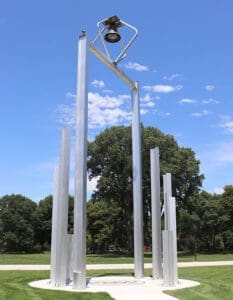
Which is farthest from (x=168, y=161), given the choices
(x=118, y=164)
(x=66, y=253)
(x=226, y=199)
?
(x=66, y=253)

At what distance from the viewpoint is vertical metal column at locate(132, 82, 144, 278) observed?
15.2 metres

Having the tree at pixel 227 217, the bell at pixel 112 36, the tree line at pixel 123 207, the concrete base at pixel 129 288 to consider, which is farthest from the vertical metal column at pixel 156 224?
the tree at pixel 227 217

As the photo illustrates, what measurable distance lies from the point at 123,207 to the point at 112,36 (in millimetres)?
35876

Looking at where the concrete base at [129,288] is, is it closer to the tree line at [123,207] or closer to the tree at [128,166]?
the tree line at [123,207]

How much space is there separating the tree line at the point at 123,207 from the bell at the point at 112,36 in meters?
29.9

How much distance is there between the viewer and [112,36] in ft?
47.5

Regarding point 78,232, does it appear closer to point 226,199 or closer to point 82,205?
point 82,205

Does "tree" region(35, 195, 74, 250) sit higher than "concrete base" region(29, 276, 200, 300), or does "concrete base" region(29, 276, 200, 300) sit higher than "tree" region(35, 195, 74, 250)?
"tree" region(35, 195, 74, 250)

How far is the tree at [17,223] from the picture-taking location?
68.9 m

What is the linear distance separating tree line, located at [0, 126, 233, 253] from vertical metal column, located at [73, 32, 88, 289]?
100ft

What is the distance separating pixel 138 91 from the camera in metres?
16.6

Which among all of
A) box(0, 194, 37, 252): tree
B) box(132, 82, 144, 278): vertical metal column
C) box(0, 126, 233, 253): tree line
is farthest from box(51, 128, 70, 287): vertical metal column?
box(0, 194, 37, 252): tree

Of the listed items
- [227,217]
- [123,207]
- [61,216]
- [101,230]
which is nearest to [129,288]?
[61,216]

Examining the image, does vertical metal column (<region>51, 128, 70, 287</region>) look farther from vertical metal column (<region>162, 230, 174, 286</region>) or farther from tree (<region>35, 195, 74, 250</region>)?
tree (<region>35, 195, 74, 250</region>)
